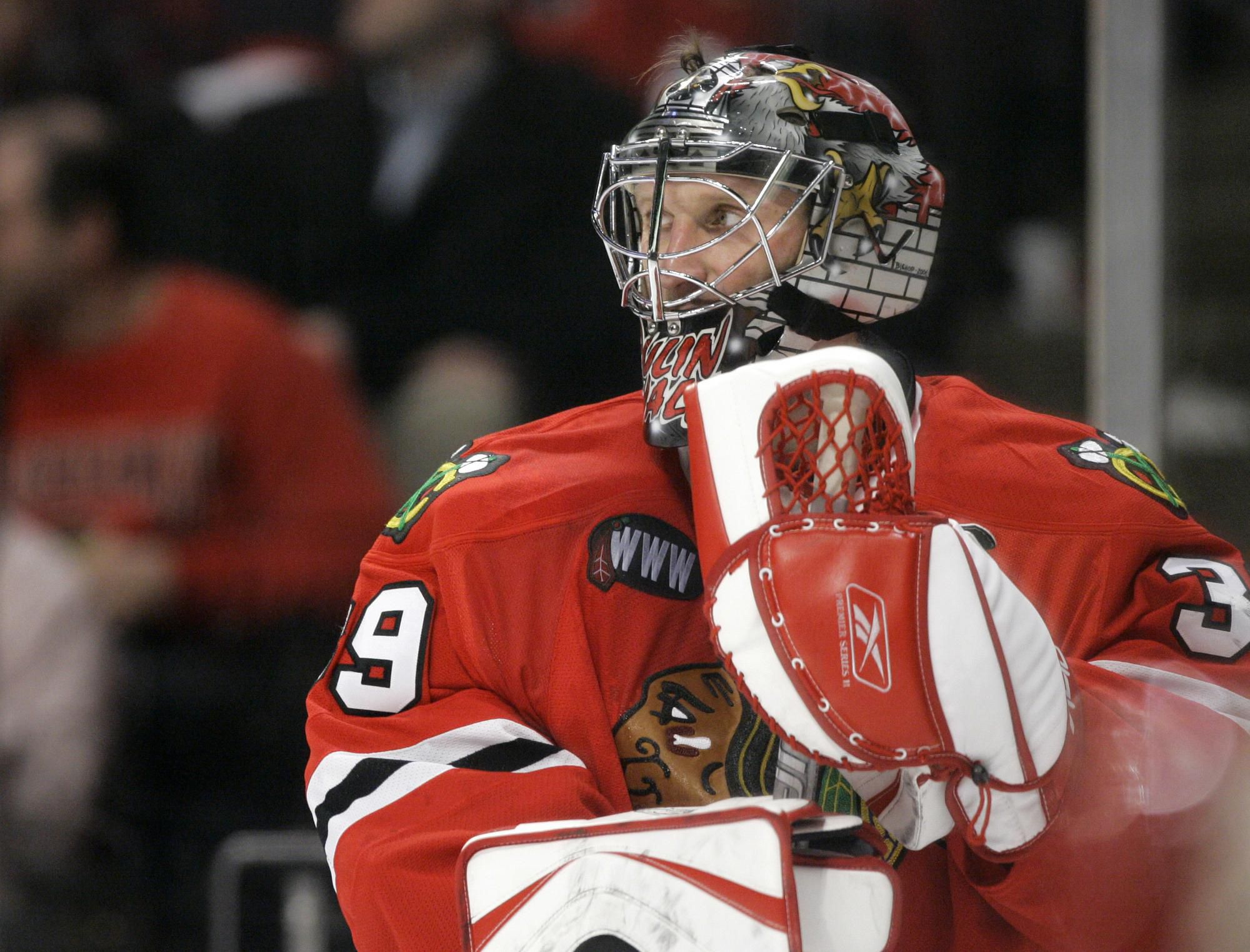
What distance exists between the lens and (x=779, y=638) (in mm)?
1062

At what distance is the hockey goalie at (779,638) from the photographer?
1.07 m

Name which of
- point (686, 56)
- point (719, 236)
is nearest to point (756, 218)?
point (719, 236)

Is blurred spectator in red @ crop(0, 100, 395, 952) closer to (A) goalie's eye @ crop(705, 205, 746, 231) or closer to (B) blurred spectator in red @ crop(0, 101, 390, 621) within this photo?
(B) blurred spectator in red @ crop(0, 101, 390, 621)

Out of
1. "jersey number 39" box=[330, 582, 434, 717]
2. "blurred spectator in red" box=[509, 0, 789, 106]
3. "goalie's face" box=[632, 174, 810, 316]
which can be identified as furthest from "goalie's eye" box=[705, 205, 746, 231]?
"blurred spectator in red" box=[509, 0, 789, 106]

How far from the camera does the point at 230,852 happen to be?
2.42 m

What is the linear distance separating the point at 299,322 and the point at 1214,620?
5.45 feet

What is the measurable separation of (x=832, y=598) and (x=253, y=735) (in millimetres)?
1654

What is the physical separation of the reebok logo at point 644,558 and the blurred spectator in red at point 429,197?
3.27 feet

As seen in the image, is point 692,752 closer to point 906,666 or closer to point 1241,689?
point 906,666

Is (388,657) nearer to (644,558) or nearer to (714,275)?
(644,558)

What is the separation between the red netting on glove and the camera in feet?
3.67

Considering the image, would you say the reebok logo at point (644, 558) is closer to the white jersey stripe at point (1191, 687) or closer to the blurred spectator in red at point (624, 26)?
the white jersey stripe at point (1191, 687)

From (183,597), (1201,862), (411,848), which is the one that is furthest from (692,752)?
(183,597)

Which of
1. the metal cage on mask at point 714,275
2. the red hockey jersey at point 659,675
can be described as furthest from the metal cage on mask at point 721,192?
the red hockey jersey at point 659,675
